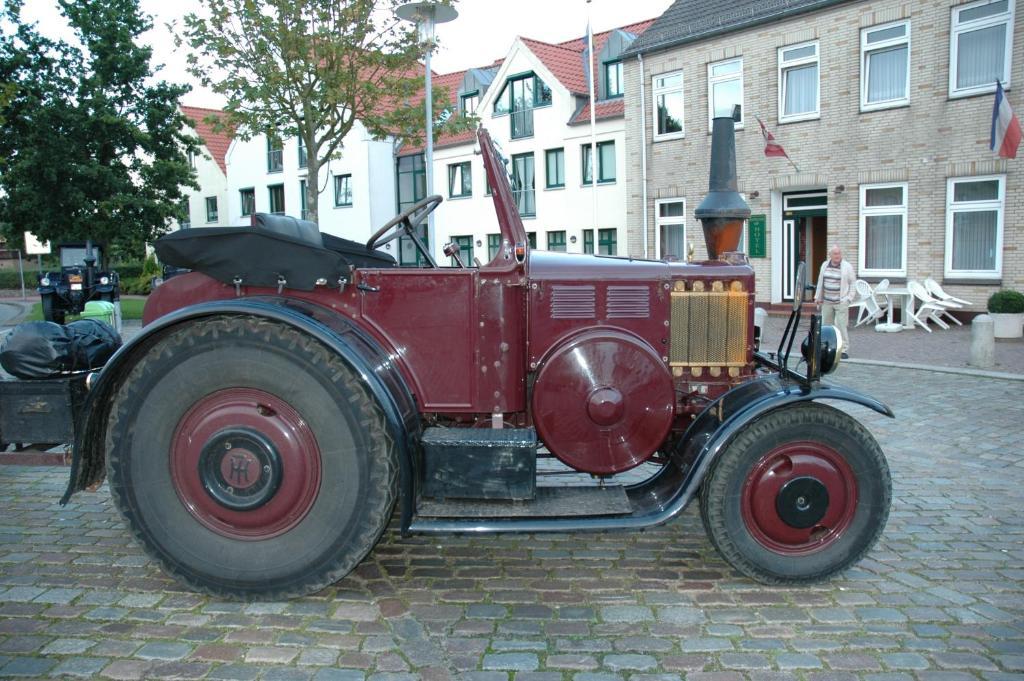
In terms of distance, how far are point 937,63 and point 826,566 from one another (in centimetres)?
1612

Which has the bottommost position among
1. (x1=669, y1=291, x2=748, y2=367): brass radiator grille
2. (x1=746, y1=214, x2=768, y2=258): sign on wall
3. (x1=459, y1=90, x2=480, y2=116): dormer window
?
(x1=669, y1=291, x2=748, y2=367): brass radiator grille

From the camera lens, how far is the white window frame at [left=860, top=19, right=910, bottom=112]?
55.0ft

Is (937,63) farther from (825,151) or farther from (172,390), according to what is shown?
(172,390)

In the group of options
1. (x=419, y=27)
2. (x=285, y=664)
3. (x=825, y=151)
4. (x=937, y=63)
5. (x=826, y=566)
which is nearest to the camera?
(x=285, y=664)

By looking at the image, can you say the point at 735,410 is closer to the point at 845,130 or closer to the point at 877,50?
the point at 845,130

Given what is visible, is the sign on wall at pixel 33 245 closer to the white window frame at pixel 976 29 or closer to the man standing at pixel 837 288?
the man standing at pixel 837 288

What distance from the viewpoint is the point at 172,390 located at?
3547 millimetres

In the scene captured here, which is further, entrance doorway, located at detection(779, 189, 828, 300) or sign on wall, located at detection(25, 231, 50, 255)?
sign on wall, located at detection(25, 231, 50, 255)

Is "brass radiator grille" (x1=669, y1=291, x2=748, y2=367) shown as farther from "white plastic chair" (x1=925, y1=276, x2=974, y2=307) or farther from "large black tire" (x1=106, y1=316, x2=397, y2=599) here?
"white plastic chair" (x1=925, y1=276, x2=974, y2=307)

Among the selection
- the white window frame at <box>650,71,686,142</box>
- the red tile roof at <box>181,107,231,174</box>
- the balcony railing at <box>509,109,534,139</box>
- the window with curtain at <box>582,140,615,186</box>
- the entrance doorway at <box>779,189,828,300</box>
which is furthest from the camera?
the red tile roof at <box>181,107,231,174</box>

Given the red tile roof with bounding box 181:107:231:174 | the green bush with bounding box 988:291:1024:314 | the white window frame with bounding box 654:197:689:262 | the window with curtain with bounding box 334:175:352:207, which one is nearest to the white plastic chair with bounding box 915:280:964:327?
the green bush with bounding box 988:291:1024:314

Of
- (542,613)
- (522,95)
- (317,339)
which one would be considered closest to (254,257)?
(317,339)

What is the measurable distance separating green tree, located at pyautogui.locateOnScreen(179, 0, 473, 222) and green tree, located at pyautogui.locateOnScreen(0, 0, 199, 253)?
30.2 ft

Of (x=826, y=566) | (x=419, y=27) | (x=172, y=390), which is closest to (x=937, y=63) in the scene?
(x=419, y=27)
